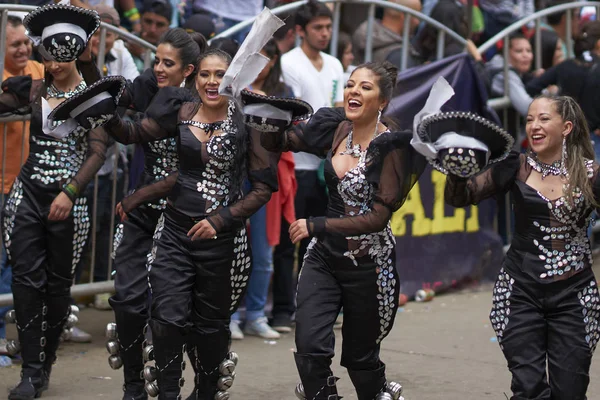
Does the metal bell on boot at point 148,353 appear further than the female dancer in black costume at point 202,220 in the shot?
Yes

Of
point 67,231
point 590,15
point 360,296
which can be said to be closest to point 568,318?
point 360,296

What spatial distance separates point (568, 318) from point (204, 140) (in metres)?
1.98

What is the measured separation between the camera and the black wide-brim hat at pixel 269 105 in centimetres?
532

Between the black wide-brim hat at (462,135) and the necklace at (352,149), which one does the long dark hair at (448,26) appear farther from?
the black wide-brim hat at (462,135)

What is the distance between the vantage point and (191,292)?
227 inches

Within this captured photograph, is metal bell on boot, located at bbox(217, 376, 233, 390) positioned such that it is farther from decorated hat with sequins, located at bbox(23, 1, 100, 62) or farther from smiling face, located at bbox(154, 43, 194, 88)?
decorated hat with sequins, located at bbox(23, 1, 100, 62)

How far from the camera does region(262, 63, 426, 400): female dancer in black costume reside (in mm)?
5348

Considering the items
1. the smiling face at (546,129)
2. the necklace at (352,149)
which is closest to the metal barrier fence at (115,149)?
the necklace at (352,149)

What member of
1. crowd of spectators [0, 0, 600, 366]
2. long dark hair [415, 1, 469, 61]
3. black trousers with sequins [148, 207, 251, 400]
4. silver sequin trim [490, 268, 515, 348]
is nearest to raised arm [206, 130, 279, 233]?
black trousers with sequins [148, 207, 251, 400]

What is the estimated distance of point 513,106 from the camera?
10.2 m

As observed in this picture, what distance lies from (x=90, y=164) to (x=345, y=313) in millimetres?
1759

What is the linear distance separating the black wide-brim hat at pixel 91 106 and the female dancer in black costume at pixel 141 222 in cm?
72

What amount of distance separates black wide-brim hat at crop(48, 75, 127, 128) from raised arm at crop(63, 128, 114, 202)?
0.89 m

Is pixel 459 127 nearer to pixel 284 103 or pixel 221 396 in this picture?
pixel 284 103
